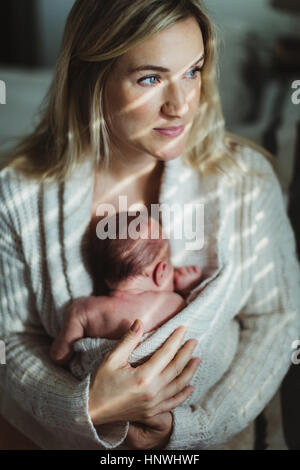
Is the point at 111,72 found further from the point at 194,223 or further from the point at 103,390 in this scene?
the point at 103,390

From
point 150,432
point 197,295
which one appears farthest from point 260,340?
point 150,432

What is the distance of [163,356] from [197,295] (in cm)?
16

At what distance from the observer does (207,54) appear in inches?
37.9

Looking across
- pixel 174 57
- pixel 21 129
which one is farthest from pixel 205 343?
pixel 21 129

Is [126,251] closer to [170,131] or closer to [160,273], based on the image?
[160,273]

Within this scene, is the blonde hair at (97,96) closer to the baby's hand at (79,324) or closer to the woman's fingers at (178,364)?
the baby's hand at (79,324)

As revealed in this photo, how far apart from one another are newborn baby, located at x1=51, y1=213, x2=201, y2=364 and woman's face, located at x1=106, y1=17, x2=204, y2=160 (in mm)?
175

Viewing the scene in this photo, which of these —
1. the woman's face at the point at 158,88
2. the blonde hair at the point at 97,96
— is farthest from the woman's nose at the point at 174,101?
the blonde hair at the point at 97,96

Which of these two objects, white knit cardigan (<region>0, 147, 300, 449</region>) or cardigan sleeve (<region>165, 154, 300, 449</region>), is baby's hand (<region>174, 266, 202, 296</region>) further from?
cardigan sleeve (<region>165, 154, 300, 449</region>)

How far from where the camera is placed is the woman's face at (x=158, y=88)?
2.79 feet

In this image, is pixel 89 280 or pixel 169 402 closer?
pixel 169 402

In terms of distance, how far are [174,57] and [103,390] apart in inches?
25.0

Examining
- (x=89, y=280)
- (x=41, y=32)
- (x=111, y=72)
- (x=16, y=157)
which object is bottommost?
(x=89, y=280)

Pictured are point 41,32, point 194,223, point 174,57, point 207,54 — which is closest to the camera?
point 174,57
